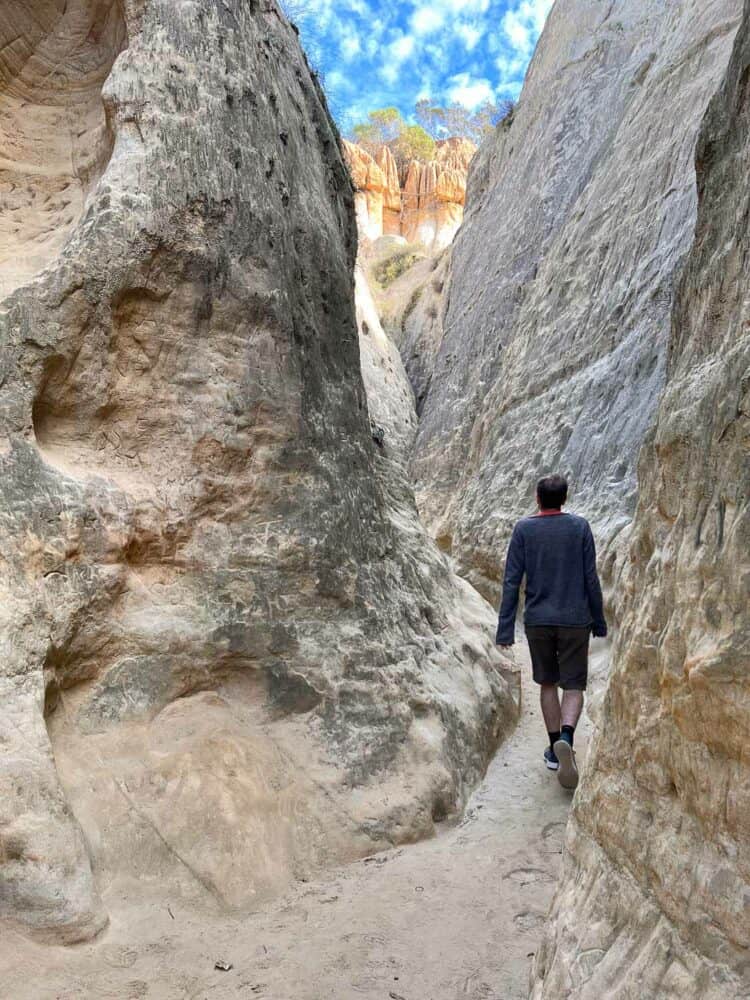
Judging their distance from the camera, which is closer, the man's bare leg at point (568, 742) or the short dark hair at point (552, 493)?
the man's bare leg at point (568, 742)

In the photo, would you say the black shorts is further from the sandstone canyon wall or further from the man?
the sandstone canyon wall

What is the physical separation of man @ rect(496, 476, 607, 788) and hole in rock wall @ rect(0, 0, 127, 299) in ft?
10.5

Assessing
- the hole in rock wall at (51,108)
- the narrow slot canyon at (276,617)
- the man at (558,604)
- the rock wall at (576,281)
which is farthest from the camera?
A: the rock wall at (576,281)

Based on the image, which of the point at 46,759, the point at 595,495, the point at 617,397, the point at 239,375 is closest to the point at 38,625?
the point at 46,759

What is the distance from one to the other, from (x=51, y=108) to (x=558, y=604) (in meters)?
4.47

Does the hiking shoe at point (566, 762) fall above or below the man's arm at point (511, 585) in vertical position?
below

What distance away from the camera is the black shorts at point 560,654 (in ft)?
14.0

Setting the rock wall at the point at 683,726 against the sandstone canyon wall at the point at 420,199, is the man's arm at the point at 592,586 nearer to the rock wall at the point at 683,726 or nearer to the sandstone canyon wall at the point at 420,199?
the rock wall at the point at 683,726

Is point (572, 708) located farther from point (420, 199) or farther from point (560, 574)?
point (420, 199)

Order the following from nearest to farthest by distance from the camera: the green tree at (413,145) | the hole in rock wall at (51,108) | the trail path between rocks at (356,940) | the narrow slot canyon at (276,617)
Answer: the narrow slot canyon at (276,617) < the trail path between rocks at (356,940) < the hole in rock wall at (51,108) < the green tree at (413,145)

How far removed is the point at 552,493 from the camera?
4.35m

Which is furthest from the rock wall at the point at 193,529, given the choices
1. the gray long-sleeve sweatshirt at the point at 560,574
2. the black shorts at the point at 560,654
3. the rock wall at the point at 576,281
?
the rock wall at the point at 576,281

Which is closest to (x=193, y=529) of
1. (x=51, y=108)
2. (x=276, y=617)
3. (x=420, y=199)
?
(x=276, y=617)

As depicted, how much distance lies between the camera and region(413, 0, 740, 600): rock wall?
8242 millimetres
